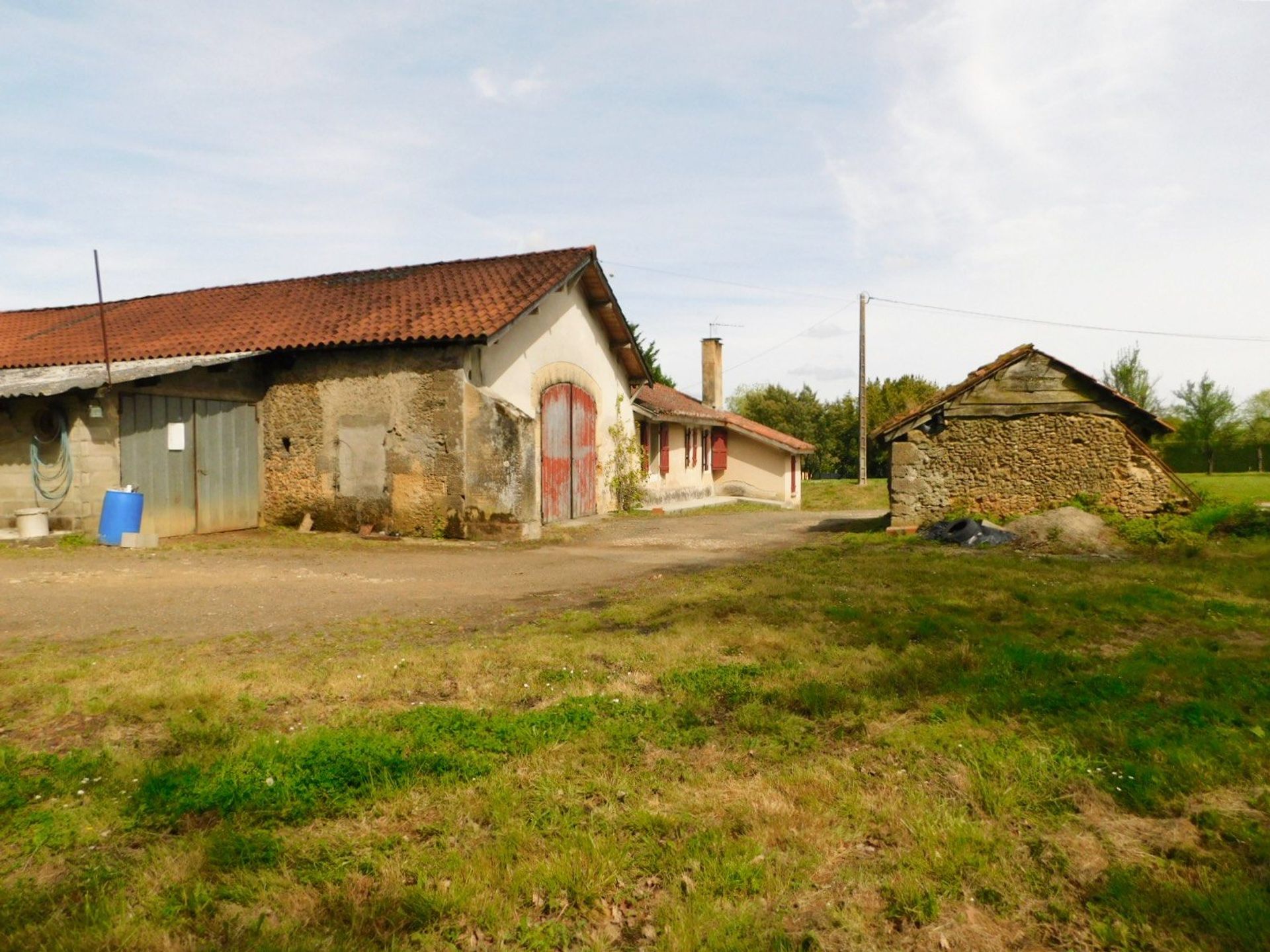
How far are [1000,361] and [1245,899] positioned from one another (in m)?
11.9

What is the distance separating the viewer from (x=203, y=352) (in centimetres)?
1481

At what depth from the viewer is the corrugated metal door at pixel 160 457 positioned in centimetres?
1247

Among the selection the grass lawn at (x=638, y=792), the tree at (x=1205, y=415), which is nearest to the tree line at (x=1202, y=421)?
the tree at (x=1205, y=415)

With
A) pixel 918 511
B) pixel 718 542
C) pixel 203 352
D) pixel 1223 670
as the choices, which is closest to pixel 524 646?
pixel 1223 670

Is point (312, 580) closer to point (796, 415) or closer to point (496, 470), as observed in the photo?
point (496, 470)

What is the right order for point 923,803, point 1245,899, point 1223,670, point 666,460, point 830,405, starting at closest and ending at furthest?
point 1245,899, point 923,803, point 1223,670, point 666,460, point 830,405

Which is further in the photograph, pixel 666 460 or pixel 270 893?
pixel 666 460

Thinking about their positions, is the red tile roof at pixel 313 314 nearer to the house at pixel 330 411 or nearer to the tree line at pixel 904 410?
the house at pixel 330 411

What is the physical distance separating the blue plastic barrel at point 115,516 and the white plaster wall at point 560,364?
5389mm

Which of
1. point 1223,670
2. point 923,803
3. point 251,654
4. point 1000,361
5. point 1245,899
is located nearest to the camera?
point 1245,899

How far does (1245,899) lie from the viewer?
2596mm

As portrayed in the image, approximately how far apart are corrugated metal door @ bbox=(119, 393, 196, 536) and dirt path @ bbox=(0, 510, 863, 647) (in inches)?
37.8

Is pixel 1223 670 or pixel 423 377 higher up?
pixel 423 377

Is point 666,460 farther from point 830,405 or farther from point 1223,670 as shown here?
point 830,405
